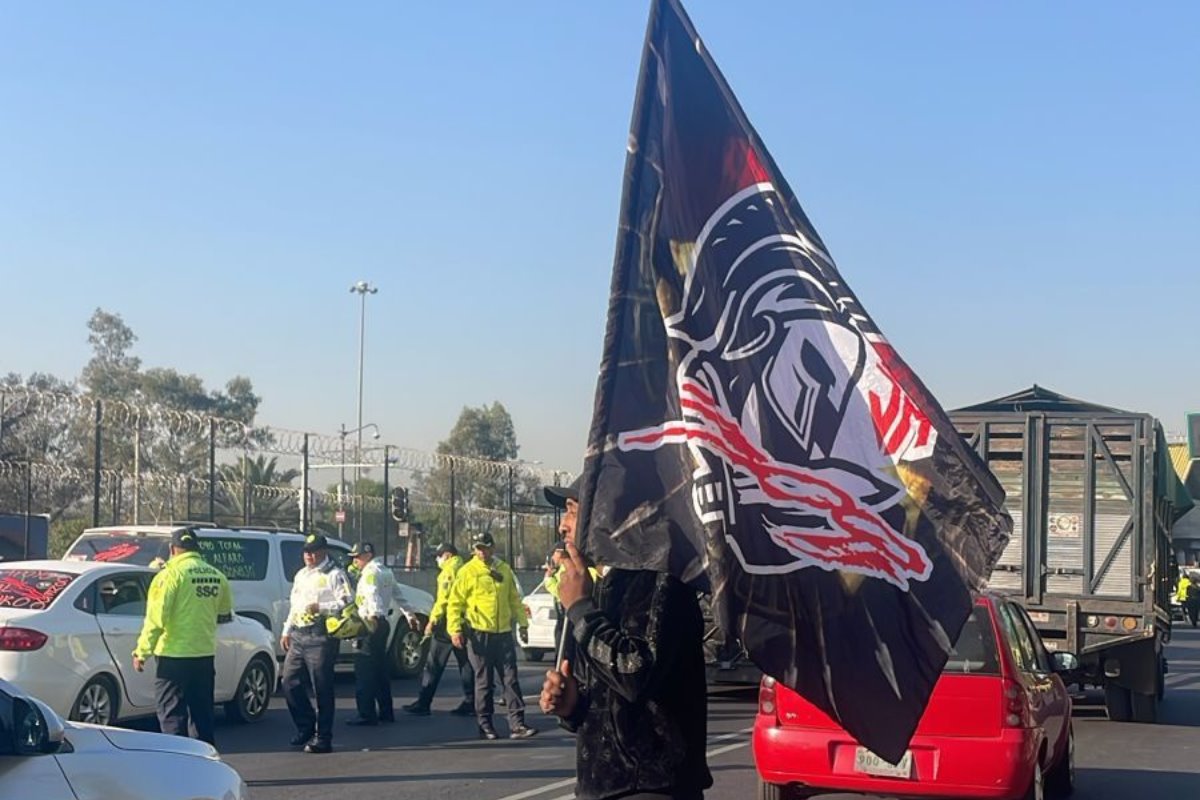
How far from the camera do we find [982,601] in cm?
→ 935

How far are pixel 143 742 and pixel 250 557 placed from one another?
11587mm

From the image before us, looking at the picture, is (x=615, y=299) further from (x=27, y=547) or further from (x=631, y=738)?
(x=27, y=547)

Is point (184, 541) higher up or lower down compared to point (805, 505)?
lower down

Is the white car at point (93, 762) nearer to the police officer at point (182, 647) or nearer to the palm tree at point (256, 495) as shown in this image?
the police officer at point (182, 647)

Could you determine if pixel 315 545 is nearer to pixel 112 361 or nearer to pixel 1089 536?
pixel 1089 536

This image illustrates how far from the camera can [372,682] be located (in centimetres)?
1400

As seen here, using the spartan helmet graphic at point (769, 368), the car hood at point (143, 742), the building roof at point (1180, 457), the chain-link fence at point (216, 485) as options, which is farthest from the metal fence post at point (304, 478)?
the building roof at point (1180, 457)

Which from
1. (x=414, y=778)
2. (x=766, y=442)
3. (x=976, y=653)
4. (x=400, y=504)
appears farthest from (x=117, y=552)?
(x=400, y=504)

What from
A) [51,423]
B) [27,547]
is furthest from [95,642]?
[51,423]

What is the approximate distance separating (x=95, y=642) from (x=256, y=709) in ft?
8.28

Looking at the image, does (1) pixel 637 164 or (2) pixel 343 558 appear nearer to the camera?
(1) pixel 637 164

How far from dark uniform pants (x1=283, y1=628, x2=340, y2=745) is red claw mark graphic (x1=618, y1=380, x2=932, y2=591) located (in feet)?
27.6

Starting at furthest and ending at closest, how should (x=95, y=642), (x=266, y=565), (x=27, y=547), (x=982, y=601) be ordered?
(x=27, y=547), (x=266, y=565), (x=95, y=642), (x=982, y=601)

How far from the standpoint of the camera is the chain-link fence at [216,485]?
2628 centimetres
